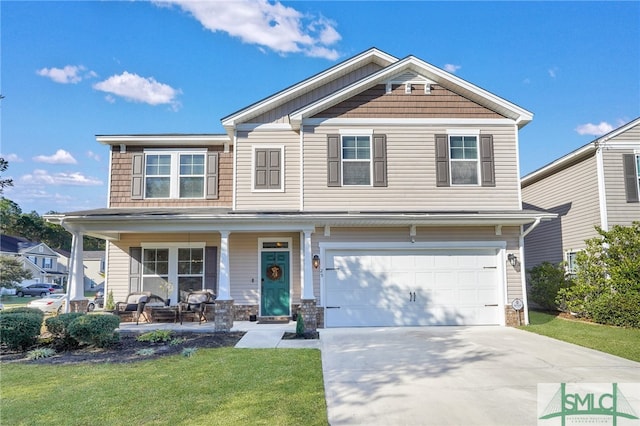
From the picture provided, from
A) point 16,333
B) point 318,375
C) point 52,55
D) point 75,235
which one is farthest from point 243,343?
point 52,55

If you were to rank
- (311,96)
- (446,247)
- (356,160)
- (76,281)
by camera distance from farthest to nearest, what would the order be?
(311,96) < (356,160) < (446,247) < (76,281)

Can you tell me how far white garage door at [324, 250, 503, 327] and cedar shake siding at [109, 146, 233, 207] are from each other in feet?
13.9

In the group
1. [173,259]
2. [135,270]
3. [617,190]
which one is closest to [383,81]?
[617,190]

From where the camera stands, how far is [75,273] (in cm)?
1095

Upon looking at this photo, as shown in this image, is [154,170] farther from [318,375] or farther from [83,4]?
[318,375]

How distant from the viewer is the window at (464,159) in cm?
1182

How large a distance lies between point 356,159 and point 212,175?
15.3 ft

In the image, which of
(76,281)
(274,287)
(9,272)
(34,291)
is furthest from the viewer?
(34,291)

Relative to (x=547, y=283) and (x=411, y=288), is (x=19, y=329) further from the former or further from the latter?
(x=547, y=283)

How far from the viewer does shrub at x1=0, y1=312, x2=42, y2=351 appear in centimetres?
785

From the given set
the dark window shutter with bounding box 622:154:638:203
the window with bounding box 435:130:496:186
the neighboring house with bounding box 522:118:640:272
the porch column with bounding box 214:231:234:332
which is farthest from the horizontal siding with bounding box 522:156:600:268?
the porch column with bounding box 214:231:234:332

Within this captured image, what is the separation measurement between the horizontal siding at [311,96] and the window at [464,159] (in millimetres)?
3627

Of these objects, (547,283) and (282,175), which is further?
(547,283)
